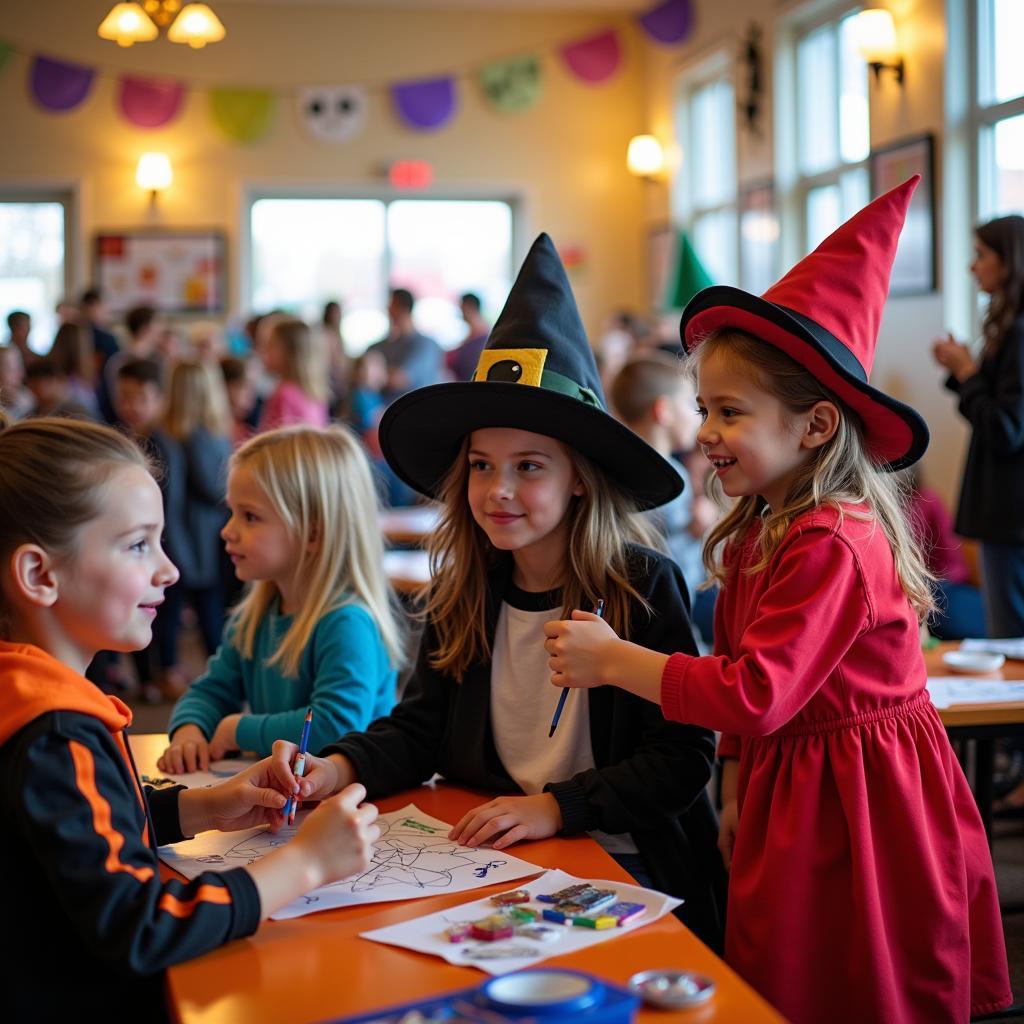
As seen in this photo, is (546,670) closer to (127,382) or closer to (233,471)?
(233,471)

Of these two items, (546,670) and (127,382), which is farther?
(127,382)

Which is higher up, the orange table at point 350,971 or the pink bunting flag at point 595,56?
the pink bunting flag at point 595,56

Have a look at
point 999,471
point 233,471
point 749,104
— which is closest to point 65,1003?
point 233,471

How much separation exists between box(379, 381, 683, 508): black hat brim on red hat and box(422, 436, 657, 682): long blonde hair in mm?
31

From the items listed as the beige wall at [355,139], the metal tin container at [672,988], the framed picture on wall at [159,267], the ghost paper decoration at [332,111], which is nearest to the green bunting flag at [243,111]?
the beige wall at [355,139]

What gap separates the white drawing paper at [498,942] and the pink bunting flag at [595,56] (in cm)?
912

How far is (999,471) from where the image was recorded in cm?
369

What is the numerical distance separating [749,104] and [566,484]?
6.45 m

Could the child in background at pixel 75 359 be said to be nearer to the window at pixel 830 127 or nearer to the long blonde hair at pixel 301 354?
the long blonde hair at pixel 301 354

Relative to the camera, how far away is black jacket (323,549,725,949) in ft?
5.17

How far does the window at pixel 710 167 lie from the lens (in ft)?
27.5

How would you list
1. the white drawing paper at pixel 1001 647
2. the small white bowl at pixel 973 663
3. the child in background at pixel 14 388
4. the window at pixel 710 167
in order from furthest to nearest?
the window at pixel 710 167, the child in background at pixel 14 388, the white drawing paper at pixel 1001 647, the small white bowl at pixel 973 663

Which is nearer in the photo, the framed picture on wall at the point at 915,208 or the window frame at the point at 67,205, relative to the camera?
the framed picture on wall at the point at 915,208

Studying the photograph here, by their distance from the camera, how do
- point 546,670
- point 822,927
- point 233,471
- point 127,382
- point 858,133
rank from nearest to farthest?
point 822,927 → point 546,670 → point 233,471 → point 127,382 → point 858,133
